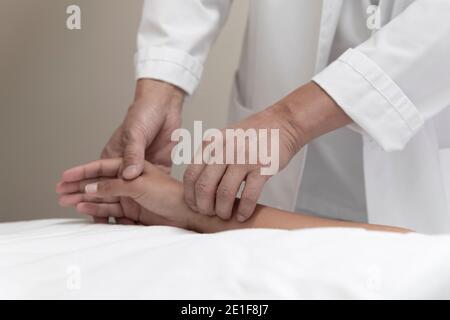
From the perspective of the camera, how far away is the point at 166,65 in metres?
1.36

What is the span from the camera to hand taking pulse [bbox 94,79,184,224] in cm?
126

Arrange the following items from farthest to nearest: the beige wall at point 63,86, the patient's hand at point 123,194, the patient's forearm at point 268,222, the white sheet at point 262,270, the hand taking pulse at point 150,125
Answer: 1. the beige wall at point 63,86
2. the hand taking pulse at point 150,125
3. the patient's hand at point 123,194
4. the patient's forearm at point 268,222
5. the white sheet at point 262,270

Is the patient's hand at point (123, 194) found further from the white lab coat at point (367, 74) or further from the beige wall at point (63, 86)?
the beige wall at point (63, 86)

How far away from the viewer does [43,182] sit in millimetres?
2396

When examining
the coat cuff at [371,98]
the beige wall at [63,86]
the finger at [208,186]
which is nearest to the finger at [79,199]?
the finger at [208,186]

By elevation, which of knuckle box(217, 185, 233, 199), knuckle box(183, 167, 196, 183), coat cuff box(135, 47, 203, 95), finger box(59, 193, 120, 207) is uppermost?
coat cuff box(135, 47, 203, 95)

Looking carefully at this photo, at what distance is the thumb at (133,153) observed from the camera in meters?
1.17

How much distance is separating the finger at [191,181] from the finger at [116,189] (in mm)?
96

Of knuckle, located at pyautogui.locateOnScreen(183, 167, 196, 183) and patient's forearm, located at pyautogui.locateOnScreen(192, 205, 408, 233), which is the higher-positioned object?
knuckle, located at pyautogui.locateOnScreen(183, 167, 196, 183)

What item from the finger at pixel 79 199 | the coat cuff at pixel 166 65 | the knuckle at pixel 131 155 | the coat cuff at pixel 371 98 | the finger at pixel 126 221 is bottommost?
the finger at pixel 126 221

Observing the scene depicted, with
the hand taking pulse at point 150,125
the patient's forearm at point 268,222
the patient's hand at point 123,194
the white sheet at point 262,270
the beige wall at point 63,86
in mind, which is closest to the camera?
the white sheet at point 262,270

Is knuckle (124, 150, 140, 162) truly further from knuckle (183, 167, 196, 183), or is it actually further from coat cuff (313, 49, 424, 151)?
coat cuff (313, 49, 424, 151)

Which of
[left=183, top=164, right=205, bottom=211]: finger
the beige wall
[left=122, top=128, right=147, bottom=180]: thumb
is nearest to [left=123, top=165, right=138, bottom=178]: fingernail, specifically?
[left=122, top=128, right=147, bottom=180]: thumb
